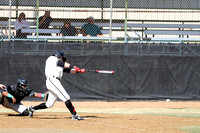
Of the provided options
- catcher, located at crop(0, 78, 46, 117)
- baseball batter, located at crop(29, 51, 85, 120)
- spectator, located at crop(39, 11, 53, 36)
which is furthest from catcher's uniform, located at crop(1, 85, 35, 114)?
spectator, located at crop(39, 11, 53, 36)

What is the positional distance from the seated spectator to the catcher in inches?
227

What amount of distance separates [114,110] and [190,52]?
4.36 meters

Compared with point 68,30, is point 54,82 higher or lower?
lower

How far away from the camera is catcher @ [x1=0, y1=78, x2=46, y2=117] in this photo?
1184cm

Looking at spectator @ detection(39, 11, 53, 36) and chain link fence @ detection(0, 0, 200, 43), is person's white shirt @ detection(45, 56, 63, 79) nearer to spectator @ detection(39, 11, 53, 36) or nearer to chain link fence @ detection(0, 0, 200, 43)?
chain link fence @ detection(0, 0, 200, 43)

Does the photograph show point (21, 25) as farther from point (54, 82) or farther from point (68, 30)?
point (54, 82)

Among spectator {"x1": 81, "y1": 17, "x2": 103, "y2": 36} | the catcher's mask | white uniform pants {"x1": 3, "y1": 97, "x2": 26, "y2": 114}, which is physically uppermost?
spectator {"x1": 81, "y1": 17, "x2": 103, "y2": 36}

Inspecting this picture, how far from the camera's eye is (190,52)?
17.0m

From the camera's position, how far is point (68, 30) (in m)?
17.5

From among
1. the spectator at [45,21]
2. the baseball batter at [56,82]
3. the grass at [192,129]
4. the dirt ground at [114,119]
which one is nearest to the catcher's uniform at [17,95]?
the dirt ground at [114,119]

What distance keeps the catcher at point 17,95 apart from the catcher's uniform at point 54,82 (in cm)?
58

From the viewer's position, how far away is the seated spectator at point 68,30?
17.4 m

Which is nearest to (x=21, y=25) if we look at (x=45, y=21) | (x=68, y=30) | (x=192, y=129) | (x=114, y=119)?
(x=45, y=21)

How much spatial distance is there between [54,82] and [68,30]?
255 inches
